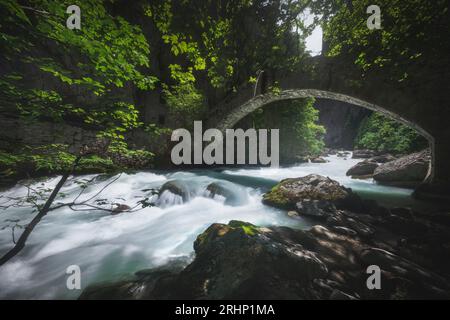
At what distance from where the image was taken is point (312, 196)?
5922mm

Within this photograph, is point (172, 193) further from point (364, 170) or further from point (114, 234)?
point (364, 170)

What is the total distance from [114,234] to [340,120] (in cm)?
4034

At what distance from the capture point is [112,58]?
2270 mm

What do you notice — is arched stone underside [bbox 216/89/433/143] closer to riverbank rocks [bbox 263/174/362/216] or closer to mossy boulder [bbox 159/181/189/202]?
riverbank rocks [bbox 263/174/362/216]

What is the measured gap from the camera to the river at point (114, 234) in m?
3.35

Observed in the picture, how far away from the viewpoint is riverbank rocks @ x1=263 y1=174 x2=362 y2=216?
17.8 ft

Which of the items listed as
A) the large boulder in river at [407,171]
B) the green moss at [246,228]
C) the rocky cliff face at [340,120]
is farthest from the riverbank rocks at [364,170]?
the rocky cliff face at [340,120]

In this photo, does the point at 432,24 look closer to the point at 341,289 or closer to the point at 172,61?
the point at 341,289

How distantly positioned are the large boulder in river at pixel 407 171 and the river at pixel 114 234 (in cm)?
74

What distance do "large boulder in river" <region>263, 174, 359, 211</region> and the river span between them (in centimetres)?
41

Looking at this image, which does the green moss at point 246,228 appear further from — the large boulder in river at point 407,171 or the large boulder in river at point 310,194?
the large boulder in river at point 407,171

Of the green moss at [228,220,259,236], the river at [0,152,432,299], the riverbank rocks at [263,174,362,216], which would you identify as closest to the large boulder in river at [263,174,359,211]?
the riverbank rocks at [263,174,362,216]

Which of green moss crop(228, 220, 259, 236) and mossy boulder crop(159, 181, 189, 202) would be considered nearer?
green moss crop(228, 220, 259, 236)
